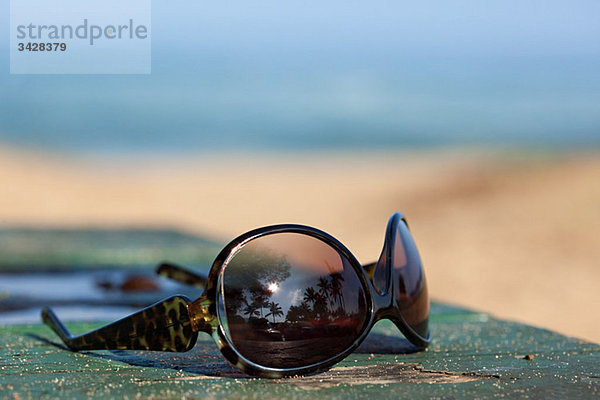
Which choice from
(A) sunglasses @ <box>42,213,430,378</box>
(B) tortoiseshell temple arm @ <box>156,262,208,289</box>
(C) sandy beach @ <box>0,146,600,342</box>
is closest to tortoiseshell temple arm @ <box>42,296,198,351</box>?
(A) sunglasses @ <box>42,213,430,378</box>

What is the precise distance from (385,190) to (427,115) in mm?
6798

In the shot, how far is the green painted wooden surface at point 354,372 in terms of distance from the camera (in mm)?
816

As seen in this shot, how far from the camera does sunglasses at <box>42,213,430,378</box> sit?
2.98 ft

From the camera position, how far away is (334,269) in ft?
3.16

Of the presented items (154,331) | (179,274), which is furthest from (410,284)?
(179,274)

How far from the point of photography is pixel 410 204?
1088cm

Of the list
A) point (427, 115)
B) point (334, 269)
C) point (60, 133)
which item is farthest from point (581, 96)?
point (334, 269)

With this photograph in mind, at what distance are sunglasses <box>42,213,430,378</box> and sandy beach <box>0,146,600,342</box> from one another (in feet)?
9.38

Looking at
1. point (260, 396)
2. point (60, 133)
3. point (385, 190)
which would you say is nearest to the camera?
point (260, 396)

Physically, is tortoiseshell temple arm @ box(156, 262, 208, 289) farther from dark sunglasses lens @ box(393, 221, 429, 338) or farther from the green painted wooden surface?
dark sunglasses lens @ box(393, 221, 429, 338)

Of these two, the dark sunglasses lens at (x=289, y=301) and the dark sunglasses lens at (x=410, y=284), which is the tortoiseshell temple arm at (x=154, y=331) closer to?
the dark sunglasses lens at (x=289, y=301)

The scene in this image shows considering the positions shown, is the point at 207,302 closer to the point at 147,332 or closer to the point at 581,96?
the point at 147,332

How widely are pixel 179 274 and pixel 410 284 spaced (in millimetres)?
808

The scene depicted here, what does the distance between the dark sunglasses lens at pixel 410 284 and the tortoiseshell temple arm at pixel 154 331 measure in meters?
0.31
